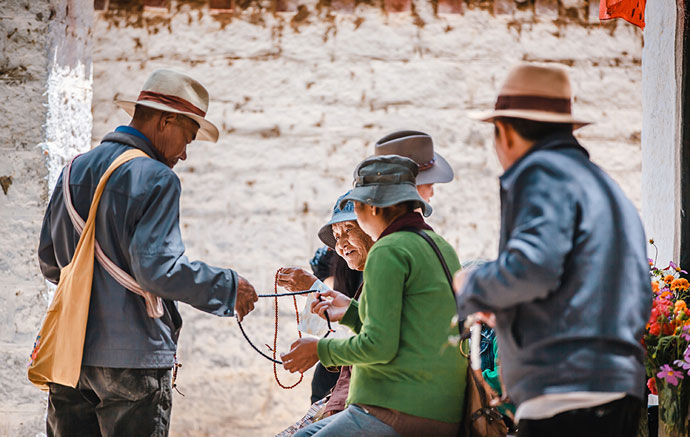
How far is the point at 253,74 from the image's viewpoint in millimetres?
5703

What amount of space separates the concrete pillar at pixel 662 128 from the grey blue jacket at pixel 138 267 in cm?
217

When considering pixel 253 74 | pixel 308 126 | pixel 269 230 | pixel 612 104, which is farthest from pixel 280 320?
pixel 612 104

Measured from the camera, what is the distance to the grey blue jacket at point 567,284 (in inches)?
76.8

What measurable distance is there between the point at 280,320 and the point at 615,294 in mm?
3828

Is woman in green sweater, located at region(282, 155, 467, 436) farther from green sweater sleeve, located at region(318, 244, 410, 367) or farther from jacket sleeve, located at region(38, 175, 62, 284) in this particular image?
jacket sleeve, located at region(38, 175, 62, 284)

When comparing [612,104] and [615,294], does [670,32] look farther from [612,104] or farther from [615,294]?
[615,294]

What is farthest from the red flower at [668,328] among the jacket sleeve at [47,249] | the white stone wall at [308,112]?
the white stone wall at [308,112]

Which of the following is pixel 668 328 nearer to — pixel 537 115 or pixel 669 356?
pixel 669 356

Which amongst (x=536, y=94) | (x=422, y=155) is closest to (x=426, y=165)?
(x=422, y=155)

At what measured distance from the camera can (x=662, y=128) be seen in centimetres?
407

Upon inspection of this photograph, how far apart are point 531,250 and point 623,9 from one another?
8.53ft

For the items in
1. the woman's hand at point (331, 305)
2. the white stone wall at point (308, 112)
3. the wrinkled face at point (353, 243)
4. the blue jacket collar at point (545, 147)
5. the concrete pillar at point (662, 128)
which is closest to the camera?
the blue jacket collar at point (545, 147)

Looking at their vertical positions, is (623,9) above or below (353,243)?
above

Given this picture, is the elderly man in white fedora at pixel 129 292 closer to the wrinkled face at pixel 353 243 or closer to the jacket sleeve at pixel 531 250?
the wrinkled face at pixel 353 243
